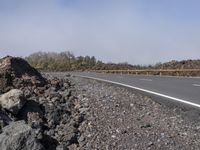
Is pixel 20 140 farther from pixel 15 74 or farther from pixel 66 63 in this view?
pixel 66 63

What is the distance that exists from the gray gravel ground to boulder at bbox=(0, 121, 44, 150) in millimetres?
1227

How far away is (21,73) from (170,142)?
8216 mm

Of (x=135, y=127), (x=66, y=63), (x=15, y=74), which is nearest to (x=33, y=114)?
(x=135, y=127)

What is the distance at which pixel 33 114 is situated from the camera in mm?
11875

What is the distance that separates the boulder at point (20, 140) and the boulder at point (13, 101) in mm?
2272

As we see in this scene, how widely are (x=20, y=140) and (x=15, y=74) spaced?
7.31m

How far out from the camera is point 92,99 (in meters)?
15.8

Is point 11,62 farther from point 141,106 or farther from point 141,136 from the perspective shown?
point 141,136

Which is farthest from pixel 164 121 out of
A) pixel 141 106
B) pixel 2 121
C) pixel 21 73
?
pixel 21 73

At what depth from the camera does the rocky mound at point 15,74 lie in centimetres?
1508

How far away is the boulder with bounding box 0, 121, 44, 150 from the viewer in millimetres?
9008

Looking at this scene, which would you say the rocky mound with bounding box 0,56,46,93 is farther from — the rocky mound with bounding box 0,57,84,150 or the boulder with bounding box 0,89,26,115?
the boulder with bounding box 0,89,26,115

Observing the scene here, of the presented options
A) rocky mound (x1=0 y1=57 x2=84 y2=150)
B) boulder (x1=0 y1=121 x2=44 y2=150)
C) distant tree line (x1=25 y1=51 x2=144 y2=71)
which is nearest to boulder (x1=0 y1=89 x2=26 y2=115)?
rocky mound (x1=0 y1=57 x2=84 y2=150)

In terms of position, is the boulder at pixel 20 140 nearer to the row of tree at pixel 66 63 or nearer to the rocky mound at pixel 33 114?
the rocky mound at pixel 33 114
